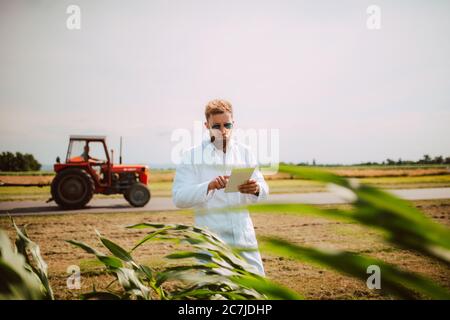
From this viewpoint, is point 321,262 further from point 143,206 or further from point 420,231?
point 143,206

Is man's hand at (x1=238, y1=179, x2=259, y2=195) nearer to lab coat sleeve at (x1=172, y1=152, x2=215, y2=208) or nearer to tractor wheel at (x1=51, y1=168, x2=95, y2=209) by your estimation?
lab coat sleeve at (x1=172, y1=152, x2=215, y2=208)

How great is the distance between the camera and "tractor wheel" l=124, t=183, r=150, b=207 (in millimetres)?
11008

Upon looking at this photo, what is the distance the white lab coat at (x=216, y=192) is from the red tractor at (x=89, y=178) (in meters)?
8.15

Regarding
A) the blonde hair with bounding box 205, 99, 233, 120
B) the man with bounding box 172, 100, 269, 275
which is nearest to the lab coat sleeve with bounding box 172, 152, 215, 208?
the man with bounding box 172, 100, 269, 275

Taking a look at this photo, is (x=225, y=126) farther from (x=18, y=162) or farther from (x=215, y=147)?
(x=18, y=162)

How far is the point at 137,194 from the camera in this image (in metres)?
11.1

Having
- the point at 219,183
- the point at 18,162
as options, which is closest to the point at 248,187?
the point at 219,183

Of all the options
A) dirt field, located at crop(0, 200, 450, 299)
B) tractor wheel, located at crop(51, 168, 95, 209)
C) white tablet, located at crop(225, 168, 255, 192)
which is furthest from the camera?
tractor wheel, located at crop(51, 168, 95, 209)

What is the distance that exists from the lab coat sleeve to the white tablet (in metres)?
0.33

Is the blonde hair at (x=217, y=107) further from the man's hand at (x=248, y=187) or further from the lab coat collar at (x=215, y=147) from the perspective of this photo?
the man's hand at (x=248, y=187)

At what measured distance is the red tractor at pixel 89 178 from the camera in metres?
10.3

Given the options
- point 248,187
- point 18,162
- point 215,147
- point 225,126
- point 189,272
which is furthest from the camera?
point 18,162

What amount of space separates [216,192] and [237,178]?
570 mm
